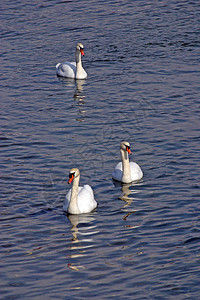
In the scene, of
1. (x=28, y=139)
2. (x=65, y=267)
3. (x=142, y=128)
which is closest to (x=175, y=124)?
(x=142, y=128)

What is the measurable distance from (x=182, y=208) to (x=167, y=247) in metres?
2.16

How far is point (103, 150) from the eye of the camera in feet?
63.2

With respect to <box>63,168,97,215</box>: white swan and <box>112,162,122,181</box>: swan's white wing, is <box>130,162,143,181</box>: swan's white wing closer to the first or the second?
<box>112,162,122,181</box>: swan's white wing

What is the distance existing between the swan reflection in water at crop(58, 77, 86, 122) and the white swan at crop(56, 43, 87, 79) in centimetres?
22

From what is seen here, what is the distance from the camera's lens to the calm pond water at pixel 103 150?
1251 centimetres

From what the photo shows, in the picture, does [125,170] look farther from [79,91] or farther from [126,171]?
[79,91]

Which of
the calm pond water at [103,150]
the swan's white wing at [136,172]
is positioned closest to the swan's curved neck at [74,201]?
the calm pond water at [103,150]

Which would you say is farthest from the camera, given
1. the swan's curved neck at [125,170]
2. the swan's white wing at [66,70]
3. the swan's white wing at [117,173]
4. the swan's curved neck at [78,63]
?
the swan's white wing at [66,70]

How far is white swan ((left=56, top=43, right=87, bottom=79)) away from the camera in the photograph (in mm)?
26234

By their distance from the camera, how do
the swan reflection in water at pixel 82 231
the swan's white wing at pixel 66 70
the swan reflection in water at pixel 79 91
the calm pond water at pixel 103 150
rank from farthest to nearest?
the swan's white wing at pixel 66 70, the swan reflection in water at pixel 79 91, the swan reflection in water at pixel 82 231, the calm pond water at pixel 103 150

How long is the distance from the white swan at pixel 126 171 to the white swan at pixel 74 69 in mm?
9574

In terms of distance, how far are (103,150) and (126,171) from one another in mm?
2340

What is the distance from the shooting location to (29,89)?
24734mm

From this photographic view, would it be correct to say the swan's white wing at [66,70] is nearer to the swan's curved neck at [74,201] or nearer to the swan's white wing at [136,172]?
the swan's white wing at [136,172]
